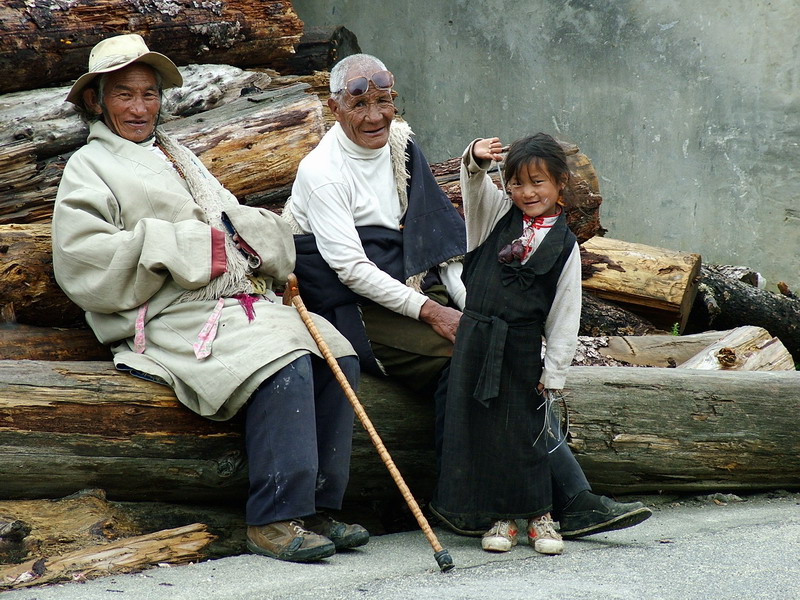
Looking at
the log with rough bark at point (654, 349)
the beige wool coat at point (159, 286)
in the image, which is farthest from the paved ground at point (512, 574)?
the log with rough bark at point (654, 349)

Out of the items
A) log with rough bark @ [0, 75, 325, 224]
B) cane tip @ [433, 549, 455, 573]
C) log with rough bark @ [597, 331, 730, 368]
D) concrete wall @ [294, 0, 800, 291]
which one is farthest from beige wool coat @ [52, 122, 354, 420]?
concrete wall @ [294, 0, 800, 291]

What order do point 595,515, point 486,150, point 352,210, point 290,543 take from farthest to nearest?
point 352,210
point 595,515
point 486,150
point 290,543

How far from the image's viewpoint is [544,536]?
141 inches

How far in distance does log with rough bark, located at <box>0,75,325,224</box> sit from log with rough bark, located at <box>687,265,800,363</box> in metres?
3.12

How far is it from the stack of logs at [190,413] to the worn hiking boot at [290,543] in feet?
0.85

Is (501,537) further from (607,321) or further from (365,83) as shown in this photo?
(607,321)

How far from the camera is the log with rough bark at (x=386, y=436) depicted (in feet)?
11.3

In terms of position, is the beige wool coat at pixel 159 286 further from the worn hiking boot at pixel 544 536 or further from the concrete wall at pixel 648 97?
the concrete wall at pixel 648 97

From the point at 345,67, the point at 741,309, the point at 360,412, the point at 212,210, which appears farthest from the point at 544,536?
the point at 741,309

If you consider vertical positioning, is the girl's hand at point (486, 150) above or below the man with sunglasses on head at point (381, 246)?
above

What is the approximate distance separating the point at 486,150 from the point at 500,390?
2.89 ft

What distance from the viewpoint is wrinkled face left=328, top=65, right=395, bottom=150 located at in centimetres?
402

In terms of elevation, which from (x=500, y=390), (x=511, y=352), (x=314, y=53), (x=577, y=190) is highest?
(x=314, y=53)

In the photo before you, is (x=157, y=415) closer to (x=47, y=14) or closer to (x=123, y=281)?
(x=123, y=281)
